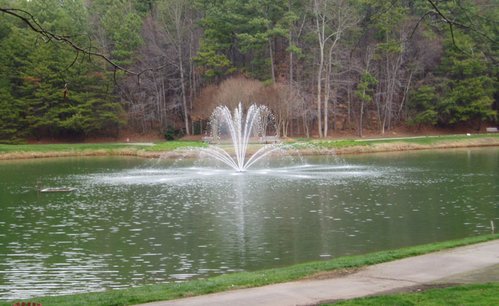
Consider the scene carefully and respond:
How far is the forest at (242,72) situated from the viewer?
50.7m

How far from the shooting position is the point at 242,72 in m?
54.5

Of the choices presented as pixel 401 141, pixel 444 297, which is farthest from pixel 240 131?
pixel 444 297

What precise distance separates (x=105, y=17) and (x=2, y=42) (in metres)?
9.23

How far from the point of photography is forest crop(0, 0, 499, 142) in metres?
50.7

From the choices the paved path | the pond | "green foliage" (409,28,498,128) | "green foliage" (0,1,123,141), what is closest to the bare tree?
"green foliage" (409,28,498,128)

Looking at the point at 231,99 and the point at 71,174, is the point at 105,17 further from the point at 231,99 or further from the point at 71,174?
the point at 71,174

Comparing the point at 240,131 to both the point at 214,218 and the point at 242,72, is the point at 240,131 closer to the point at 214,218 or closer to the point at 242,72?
the point at 242,72

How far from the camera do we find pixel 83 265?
41.2 feet

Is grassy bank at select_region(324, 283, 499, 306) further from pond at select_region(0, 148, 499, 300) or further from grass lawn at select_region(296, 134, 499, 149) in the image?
grass lawn at select_region(296, 134, 499, 149)

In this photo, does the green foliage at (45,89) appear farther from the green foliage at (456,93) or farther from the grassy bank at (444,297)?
the grassy bank at (444,297)

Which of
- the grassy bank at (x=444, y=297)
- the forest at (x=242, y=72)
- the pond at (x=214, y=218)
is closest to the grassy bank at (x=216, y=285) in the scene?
the pond at (x=214, y=218)

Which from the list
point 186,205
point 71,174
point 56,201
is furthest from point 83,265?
point 71,174

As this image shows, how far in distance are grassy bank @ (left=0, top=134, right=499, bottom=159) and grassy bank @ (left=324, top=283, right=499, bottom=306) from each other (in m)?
32.8

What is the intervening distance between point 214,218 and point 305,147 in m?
24.5
